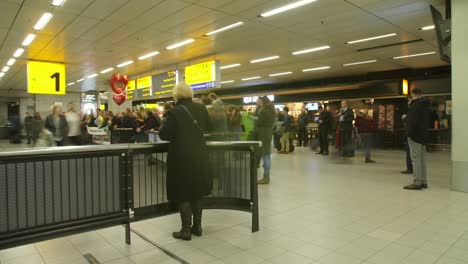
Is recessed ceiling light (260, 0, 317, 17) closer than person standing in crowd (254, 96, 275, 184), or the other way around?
recessed ceiling light (260, 0, 317, 17)

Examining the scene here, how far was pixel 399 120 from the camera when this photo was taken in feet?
48.4

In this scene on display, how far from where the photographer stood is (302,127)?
13.7 meters

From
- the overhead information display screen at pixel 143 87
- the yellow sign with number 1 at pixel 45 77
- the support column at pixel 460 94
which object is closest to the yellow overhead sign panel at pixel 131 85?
the overhead information display screen at pixel 143 87

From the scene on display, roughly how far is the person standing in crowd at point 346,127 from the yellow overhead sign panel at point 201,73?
4.01m

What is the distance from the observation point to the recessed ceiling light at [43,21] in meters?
6.83

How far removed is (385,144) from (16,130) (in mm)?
18375

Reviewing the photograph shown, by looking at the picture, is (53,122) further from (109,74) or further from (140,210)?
(109,74)

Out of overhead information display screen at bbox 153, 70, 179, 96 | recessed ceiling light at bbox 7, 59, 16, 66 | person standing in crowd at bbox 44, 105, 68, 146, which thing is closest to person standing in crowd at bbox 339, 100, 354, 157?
overhead information display screen at bbox 153, 70, 179, 96

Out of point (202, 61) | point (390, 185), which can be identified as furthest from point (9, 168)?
point (202, 61)

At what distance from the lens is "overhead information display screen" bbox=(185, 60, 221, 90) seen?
1047cm

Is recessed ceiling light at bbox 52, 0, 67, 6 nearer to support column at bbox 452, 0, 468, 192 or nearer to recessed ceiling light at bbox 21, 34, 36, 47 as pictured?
recessed ceiling light at bbox 21, 34, 36, 47

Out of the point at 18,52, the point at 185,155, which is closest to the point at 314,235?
the point at 185,155

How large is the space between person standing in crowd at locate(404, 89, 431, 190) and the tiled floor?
252mm

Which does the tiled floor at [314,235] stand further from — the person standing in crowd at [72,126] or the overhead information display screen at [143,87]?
the overhead information display screen at [143,87]
